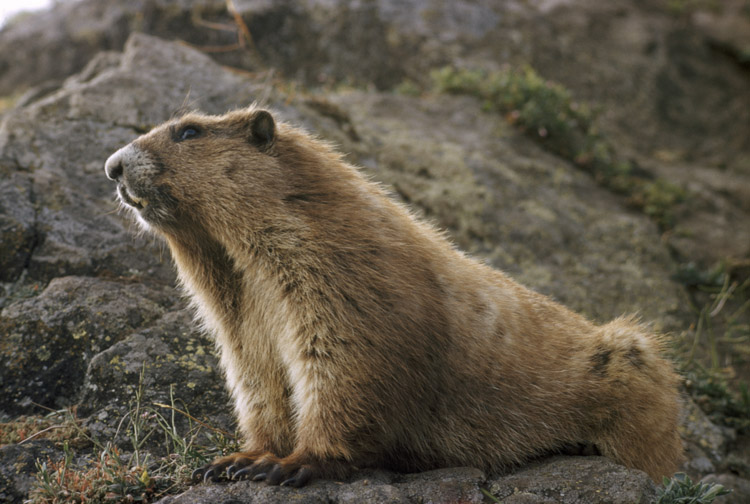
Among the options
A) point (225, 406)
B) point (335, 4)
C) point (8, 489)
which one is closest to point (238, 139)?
point (225, 406)

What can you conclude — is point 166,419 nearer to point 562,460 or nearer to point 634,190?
point 562,460

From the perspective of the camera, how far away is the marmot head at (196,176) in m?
4.34

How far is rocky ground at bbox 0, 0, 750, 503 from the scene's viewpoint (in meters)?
4.73

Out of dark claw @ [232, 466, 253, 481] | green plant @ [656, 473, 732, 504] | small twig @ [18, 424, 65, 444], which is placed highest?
green plant @ [656, 473, 732, 504]

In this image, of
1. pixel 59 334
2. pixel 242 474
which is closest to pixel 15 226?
pixel 59 334

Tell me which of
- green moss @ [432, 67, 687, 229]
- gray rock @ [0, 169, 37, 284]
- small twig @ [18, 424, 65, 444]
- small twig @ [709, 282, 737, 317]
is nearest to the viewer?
small twig @ [18, 424, 65, 444]

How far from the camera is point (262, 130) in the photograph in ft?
15.1

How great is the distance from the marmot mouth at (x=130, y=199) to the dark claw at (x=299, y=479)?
203 cm

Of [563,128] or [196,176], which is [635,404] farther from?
[563,128]

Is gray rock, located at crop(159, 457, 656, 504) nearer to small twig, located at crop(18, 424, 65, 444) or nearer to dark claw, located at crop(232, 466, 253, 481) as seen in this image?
dark claw, located at crop(232, 466, 253, 481)

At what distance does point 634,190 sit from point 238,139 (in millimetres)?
6256

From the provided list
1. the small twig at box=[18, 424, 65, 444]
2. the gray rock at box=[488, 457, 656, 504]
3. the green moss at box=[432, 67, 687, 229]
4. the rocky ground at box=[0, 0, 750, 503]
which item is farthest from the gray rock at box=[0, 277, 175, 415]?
the green moss at box=[432, 67, 687, 229]

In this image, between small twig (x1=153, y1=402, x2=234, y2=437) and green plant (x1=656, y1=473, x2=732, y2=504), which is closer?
green plant (x1=656, y1=473, x2=732, y2=504)

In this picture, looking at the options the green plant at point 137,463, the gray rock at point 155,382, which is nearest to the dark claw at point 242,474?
the green plant at point 137,463
